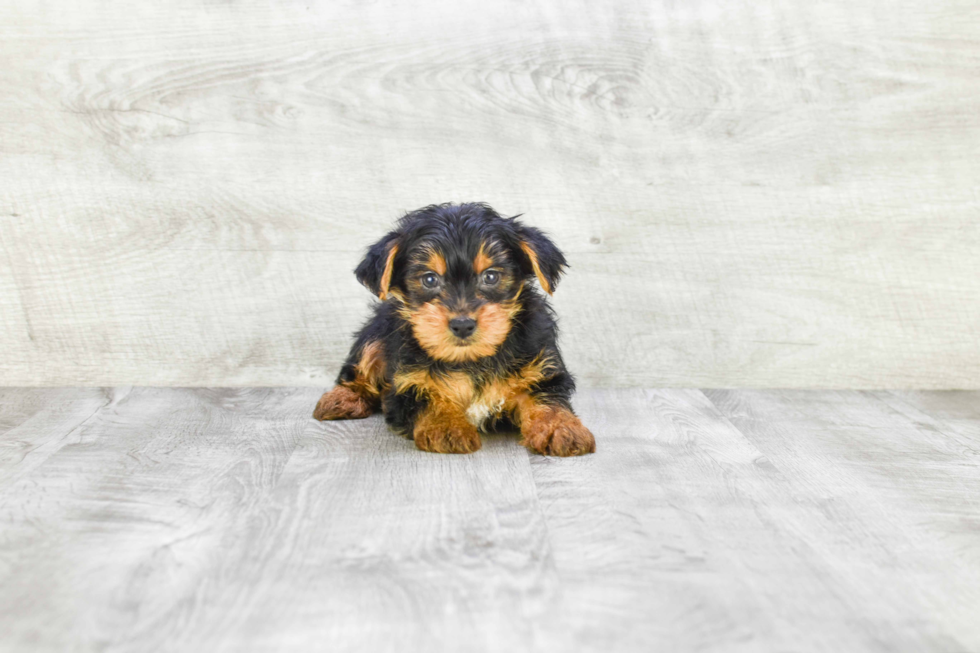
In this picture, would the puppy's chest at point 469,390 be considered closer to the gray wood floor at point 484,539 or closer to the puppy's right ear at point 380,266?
the gray wood floor at point 484,539

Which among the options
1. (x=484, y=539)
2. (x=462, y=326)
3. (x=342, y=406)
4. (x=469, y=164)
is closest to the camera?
(x=484, y=539)

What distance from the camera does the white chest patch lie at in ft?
9.12

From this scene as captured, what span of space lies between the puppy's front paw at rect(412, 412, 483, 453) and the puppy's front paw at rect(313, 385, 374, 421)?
516mm

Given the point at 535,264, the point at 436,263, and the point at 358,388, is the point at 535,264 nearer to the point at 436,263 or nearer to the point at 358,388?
the point at 436,263

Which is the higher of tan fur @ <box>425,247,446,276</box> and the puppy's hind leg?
tan fur @ <box>425,247,446,276</box>

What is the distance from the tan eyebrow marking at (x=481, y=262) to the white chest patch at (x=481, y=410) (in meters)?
0.49

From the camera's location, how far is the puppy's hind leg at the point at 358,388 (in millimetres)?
3115

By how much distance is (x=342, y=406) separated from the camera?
3.12 metres

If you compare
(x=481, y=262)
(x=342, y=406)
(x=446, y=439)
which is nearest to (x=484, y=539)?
(x=446, y=439)

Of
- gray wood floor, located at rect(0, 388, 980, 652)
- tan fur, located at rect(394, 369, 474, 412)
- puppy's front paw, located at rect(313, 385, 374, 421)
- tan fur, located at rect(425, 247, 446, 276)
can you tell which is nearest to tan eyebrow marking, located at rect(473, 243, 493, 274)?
tan fur, located at rect(425, 247, 446, 276)

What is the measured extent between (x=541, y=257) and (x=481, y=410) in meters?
0.60

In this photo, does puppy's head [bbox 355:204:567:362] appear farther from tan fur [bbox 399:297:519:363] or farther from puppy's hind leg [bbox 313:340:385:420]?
puppy's hind leg [bbox 313:340:385:420]

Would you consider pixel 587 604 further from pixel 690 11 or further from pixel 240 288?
pixel 690 11

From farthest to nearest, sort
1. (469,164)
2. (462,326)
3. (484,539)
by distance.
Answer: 1. (469,164)
2. (462,326)
3. (484,539)
